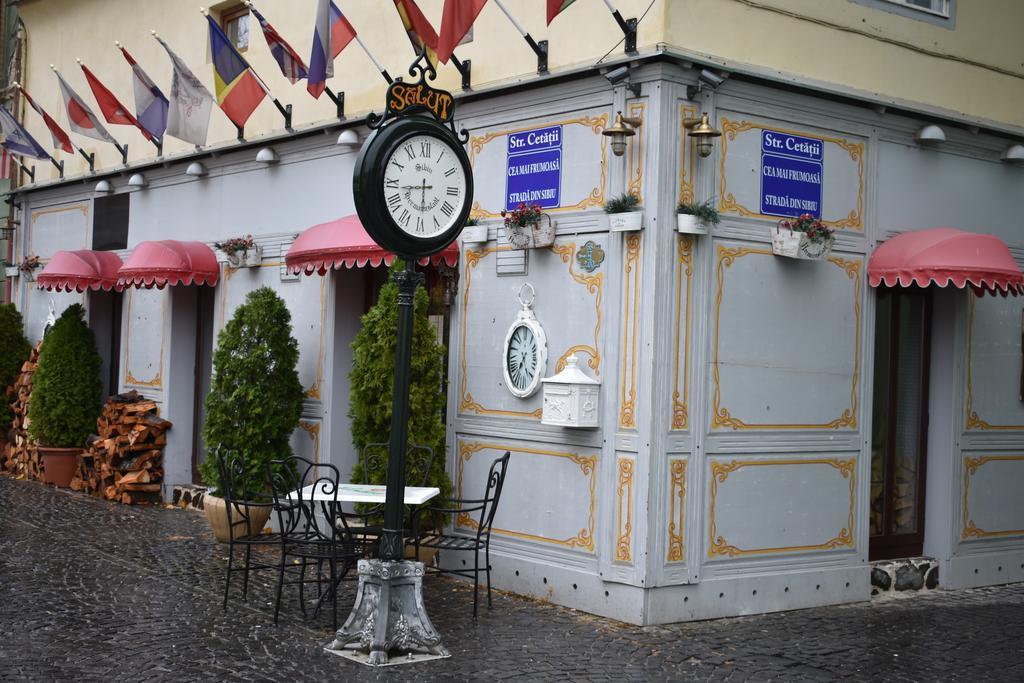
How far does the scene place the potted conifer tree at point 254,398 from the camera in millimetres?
11133

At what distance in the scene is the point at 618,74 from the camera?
8.55 meters

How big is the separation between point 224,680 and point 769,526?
424cm

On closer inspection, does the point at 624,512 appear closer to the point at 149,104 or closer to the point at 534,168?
the point at 534,168

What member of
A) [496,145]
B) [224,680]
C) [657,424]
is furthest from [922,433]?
[224,680]

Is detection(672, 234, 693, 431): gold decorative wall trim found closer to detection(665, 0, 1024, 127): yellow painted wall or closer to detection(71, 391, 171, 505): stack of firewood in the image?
detection(665, 0, 1024, 127): yellow painted wall

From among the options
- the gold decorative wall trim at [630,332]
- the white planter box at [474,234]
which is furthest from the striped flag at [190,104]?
the gold decorative wall trim at [630,332]

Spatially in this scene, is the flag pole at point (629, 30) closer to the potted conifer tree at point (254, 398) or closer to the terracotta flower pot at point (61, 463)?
the potted conifer tree at point (254, 398)

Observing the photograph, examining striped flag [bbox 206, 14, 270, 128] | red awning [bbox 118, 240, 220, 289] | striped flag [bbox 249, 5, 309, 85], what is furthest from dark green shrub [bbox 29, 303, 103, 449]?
striped flag [bbox 249, 5, 309, 85]

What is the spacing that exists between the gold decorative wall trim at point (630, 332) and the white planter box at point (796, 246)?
46.1 inches

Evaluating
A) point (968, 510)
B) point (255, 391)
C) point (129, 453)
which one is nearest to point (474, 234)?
point (255, 391)

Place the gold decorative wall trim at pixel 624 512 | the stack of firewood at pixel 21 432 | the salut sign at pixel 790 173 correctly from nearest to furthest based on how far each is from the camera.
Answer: the gold decorative wall trim at pixel 624 512 < the salut sign at pixel 790 173 < the stack of firewood at pixel 21 432

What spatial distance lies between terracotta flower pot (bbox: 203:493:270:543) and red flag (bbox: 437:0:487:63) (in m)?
4.69

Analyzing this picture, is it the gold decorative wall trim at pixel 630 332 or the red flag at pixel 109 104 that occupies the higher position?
the red flag at pixel 109 104

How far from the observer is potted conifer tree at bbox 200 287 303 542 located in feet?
36.5
